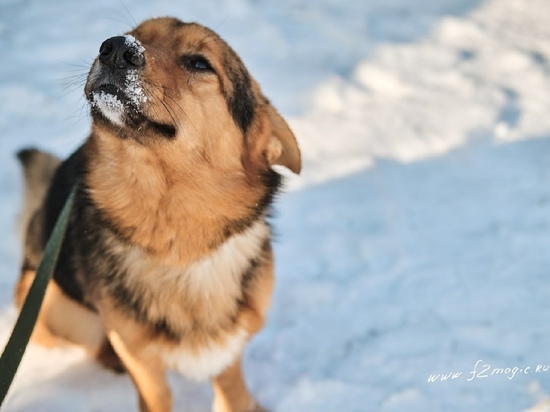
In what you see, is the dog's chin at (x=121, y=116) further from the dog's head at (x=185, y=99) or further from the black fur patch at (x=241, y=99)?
the black fur patch at (x=241, y=99)

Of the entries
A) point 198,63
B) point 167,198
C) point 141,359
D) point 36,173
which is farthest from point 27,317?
point 36,173

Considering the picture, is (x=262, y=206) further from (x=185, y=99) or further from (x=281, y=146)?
(x=185, y=99)

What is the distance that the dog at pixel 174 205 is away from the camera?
2.57m

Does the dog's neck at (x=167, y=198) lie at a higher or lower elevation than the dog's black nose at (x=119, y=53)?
lower

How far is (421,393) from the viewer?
338 cm

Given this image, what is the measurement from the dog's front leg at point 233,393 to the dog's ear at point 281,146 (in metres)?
1.11

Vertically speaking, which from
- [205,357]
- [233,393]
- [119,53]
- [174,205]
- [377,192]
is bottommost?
[233,393]

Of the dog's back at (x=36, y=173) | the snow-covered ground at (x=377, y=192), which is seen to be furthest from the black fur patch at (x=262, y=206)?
the dog's back at (x=36, y=173)

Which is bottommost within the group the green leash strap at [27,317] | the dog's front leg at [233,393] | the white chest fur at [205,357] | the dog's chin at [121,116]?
the dog's front leg at [233,393]

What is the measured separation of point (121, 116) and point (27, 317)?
0.97 metres

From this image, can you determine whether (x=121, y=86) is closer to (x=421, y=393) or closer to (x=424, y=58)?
(x=421, y=393)

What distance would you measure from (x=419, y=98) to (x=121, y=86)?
143 inches

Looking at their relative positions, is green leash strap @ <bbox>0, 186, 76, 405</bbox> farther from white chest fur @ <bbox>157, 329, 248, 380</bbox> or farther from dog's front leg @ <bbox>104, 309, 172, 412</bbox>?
white chest fur @ <bbox>157, 329, 248, 380</bbox>

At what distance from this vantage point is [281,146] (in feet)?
10.0
